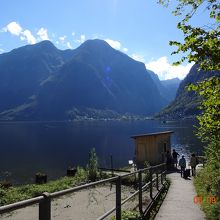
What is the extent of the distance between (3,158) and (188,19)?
253ft

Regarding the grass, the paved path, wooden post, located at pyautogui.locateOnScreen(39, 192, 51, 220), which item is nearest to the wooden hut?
the grass

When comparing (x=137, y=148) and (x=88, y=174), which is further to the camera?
(x=137, y=148)

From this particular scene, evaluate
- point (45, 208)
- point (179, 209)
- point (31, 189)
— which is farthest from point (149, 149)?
point (45, 208)

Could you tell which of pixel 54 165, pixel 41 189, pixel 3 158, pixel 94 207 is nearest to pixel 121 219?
pixel 94 207

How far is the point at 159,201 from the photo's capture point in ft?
50.3

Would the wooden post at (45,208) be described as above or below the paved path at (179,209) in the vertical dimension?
above

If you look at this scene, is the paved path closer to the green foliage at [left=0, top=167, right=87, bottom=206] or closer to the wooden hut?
the green foliage at [left=0, top=167, right=87, bottom=206]

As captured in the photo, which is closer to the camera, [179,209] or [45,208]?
[45,208]

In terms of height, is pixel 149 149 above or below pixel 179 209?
above

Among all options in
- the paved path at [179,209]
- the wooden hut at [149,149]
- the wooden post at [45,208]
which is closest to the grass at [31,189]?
the paved path at [179,209]

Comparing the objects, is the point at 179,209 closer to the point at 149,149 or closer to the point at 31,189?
the point at 31,189

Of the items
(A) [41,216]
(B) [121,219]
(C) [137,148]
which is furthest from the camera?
(C) [137,148]

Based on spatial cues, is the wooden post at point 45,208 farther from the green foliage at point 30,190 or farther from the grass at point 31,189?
the green foliage at point 30,190

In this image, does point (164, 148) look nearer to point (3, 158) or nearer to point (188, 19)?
point (188, 19)
